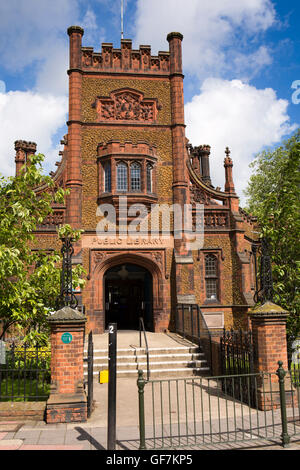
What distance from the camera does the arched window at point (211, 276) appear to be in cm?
1872

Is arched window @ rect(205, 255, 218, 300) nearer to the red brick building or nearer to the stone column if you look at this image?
the red brick building

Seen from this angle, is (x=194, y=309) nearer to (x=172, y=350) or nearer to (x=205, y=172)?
(x=172, y=350)

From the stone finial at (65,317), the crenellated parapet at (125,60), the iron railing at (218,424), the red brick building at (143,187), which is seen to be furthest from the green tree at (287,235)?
the crenellated parapet at (125,60)

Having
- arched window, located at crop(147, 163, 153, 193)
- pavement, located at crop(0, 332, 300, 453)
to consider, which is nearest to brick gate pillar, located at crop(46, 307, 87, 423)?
pavement, located at crop(0, 332, 300, 453)

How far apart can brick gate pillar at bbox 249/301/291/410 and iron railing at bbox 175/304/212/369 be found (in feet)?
11.0

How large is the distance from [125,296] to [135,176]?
299 inches

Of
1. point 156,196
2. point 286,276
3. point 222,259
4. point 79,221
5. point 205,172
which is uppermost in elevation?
point 205,172

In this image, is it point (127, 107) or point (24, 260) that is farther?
point (127, 107)

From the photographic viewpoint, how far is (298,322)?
10.2m

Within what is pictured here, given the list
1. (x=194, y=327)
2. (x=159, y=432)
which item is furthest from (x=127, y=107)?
(x=159, y=432)

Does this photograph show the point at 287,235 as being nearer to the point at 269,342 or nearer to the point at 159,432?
the point at 269,342

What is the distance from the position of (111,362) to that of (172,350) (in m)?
7.51

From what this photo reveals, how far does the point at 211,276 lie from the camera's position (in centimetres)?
1873
